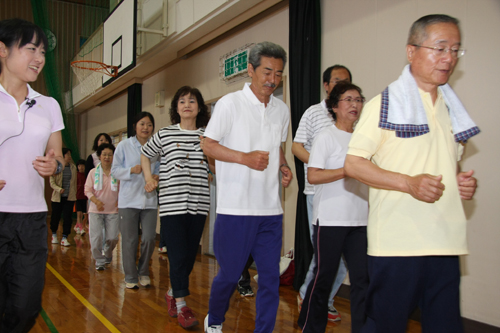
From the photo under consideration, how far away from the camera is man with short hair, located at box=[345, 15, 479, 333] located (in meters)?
1.46

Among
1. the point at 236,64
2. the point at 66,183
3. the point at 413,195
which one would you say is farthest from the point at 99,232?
the point at 413,195

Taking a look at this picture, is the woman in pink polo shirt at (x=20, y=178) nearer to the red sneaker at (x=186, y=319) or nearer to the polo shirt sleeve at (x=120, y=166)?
the red sneaker at (x=186, y=319)

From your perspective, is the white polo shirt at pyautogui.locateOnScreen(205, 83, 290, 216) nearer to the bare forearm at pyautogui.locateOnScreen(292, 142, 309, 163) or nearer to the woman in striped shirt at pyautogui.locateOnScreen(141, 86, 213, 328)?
the bare forearm at pyautogui.locateOnScreen(292, 142, 309, 163)

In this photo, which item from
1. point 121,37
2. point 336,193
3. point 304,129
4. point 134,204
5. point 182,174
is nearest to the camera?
point 336,193

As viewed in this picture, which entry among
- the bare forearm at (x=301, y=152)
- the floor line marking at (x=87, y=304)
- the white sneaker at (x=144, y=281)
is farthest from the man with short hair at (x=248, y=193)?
the white sneaker at (x=144, y=281)

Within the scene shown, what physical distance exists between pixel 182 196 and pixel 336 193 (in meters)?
1.16

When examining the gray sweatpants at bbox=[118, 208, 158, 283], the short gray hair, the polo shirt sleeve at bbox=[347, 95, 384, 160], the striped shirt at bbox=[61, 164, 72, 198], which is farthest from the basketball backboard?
the polo shirt sleeve at bbox=[347, 95, 384, 160]

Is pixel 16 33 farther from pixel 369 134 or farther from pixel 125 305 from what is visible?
pixel 125 305

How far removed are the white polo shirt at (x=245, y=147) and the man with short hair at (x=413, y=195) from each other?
2.77 ft

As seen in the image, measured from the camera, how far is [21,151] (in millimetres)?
1889

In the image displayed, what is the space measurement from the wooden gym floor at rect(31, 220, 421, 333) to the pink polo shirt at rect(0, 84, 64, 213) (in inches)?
59.5

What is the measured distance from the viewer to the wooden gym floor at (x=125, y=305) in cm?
311

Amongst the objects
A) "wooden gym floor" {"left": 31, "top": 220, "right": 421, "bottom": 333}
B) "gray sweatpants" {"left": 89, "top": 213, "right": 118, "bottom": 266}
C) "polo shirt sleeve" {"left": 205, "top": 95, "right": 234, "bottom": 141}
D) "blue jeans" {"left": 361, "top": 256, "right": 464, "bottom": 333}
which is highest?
"polo shirt sleeve" {"left": 205, "top": 95, "right": 234, "bottom": 141}

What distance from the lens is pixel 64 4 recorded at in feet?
43.3
